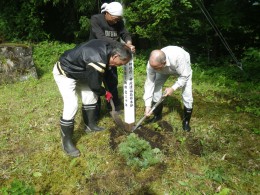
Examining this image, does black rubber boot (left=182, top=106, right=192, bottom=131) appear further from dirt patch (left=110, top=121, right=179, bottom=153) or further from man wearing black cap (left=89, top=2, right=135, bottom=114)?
man wearing black cap (left=89, top=2, right=135, bottom=114)

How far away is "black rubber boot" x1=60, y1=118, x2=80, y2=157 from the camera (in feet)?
13.0

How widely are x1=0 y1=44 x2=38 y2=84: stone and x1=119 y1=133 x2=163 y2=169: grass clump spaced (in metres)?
4.84

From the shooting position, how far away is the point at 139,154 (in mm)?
3936

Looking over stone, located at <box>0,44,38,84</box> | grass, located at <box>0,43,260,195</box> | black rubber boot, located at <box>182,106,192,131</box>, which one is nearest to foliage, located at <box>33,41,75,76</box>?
stone, located at <box>0,44,38,84</box>

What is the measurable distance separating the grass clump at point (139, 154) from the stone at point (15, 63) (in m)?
4.84

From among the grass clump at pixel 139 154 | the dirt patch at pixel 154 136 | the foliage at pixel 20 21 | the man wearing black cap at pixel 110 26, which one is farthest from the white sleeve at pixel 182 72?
the foliage at pixel 20 21

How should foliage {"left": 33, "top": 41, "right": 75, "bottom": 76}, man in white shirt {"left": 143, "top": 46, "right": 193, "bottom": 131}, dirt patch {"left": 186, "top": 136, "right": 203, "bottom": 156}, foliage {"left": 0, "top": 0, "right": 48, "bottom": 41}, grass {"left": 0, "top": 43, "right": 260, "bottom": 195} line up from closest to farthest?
grass {"left": 0, "top": 43, "right": 260, "bottom": 195} → man in white shirt {"left": 143, "top": 46, "right": 193, "bottom": 131} → dirt patch {"left": 186, "top": 136, "right": 203, "bottom": 156} → foliage {"left": 33, "top": 41, "right": 75, "bottom": 76} → foliage {"left": 0, "top": 0, "right": 48, "bottom": 41}

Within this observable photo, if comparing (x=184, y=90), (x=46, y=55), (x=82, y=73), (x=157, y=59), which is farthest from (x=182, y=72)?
(x=46, y=55)

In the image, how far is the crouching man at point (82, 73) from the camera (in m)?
3.50

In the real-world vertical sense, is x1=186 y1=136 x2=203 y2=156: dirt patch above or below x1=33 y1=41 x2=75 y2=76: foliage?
above

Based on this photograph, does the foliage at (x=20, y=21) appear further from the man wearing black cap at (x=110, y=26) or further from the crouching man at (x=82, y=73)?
the crouching man at (x=82, y=73)

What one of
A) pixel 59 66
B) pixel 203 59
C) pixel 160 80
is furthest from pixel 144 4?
pixel 59 66

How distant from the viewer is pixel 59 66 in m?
3.94

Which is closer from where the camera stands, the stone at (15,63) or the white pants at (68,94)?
the white pants at (68,94)
